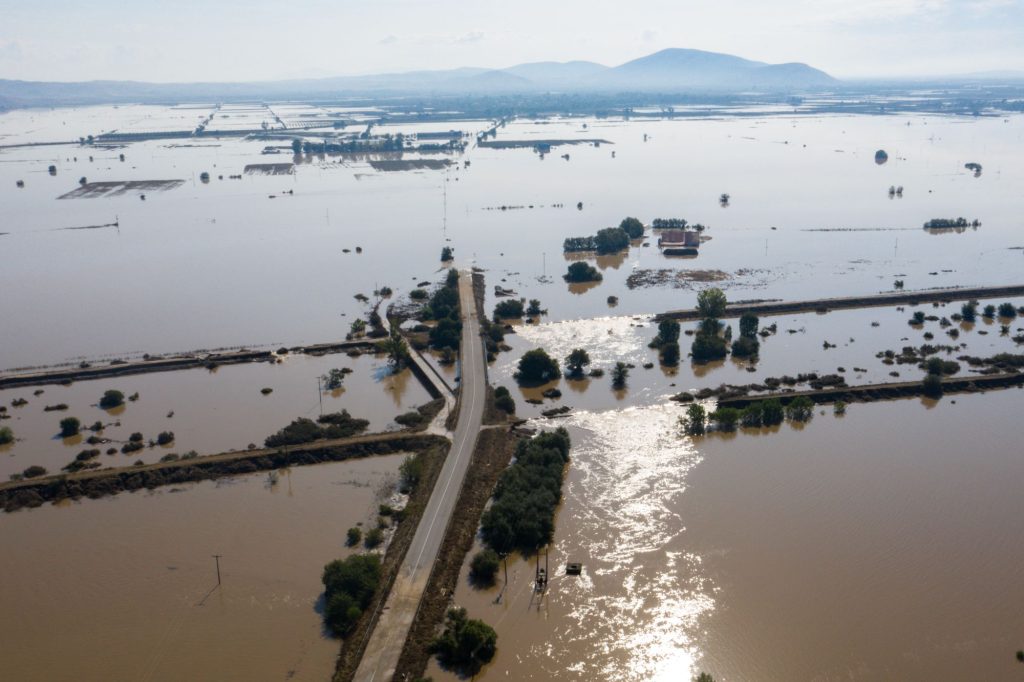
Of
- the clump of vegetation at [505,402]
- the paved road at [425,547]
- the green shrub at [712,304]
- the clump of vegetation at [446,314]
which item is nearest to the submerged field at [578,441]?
the clump of vegetation at [505,402]

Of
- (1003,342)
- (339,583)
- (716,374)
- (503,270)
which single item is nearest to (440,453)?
(339,583)

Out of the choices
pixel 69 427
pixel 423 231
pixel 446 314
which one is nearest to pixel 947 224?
pixel 423 231

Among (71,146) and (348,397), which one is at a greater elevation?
(71,146)

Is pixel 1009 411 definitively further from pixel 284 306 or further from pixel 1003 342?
pixel 284 306

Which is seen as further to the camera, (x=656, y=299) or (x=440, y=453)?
(x=656, y=299)

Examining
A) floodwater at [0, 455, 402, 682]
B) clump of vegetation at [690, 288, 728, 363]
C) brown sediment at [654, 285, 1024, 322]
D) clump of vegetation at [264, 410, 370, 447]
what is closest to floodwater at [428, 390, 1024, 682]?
floodwater at [0, 455, 402, 682]
